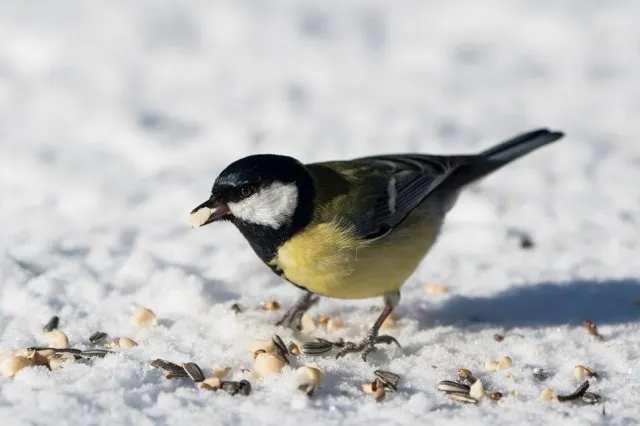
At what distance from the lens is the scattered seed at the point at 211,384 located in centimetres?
337

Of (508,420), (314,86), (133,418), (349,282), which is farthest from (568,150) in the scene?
(133,418)

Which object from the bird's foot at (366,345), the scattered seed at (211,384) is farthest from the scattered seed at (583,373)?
the scattered seed at (211,384)

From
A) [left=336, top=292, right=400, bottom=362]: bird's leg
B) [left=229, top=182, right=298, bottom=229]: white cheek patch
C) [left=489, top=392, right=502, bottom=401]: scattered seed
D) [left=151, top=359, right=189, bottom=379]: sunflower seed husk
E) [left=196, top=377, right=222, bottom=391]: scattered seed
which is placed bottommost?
[left=489, top=392, right=502, bottom=401]: scattered seed

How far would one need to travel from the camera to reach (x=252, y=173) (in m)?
3.60

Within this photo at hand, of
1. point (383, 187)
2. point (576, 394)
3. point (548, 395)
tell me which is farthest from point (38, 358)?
point (576, 394)

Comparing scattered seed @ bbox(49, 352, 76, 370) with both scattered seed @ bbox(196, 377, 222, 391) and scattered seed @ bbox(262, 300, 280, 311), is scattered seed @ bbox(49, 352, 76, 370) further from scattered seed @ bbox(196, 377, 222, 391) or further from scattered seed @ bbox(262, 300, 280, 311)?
scattered seed @ bbox(262, 300, 280, 311)

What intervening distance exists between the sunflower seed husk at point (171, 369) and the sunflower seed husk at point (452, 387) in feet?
3.08

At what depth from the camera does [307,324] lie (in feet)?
13.7

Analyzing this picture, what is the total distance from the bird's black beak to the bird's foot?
29.5 inches

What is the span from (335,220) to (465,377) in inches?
31.8

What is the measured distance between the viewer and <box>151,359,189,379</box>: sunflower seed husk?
11.2 ft

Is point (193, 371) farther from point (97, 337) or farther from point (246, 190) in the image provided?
point (246, 190)

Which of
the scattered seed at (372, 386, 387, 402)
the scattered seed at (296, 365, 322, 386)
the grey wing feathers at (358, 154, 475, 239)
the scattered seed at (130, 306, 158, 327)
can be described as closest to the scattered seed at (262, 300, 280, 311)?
the scattered seed at (130, 306, 158, 327)

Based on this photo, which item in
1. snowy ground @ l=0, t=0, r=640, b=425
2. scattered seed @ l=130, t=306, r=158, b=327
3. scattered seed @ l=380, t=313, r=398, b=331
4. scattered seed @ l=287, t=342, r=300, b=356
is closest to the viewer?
snowy ground @ l=0, t=0, r=640, b=425
